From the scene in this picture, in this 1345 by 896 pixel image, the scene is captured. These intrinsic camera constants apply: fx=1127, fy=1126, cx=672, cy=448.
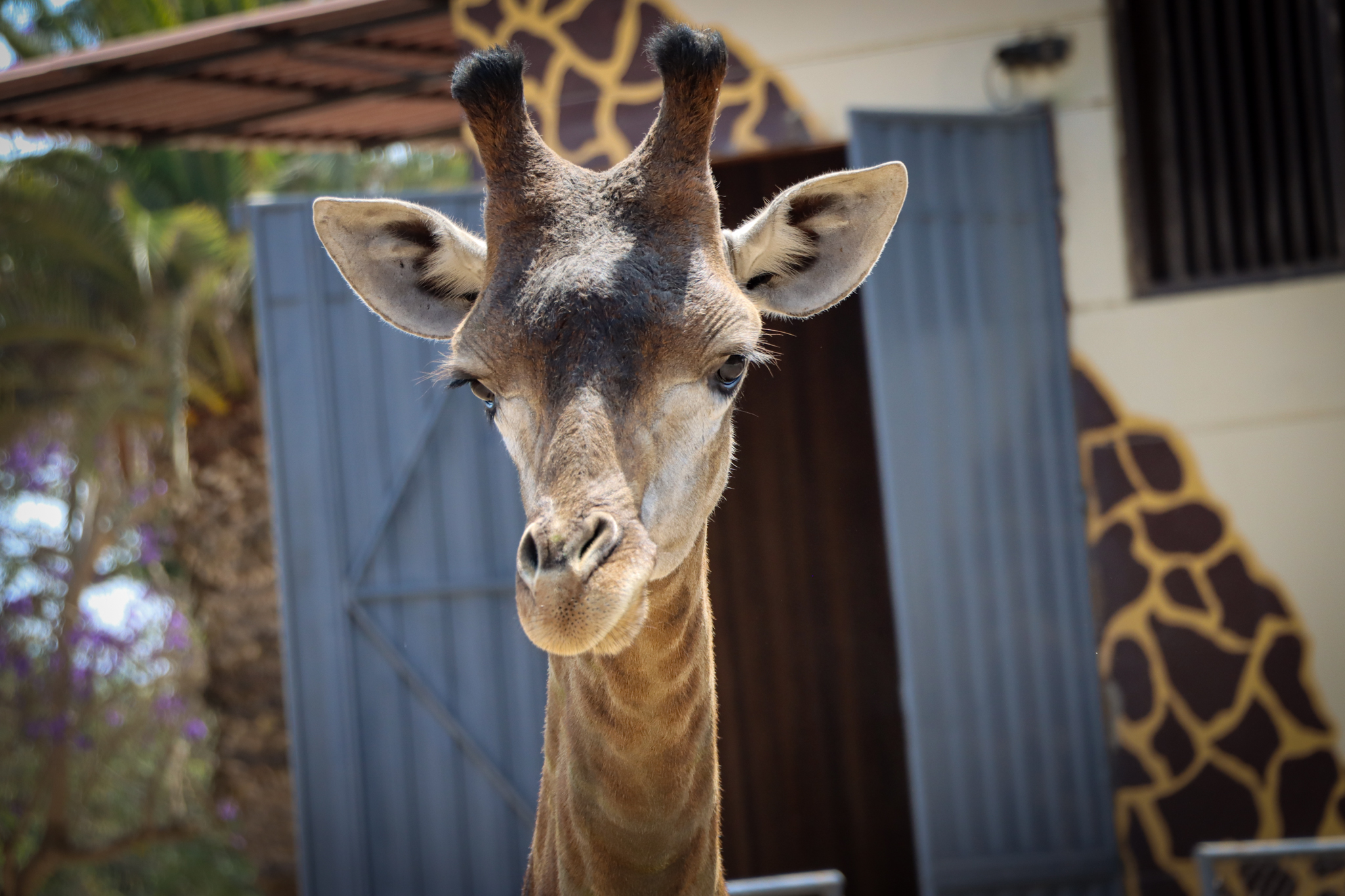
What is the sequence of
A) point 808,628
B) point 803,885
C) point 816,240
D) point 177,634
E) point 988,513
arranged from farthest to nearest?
1. point 177,634
2. point 808,628
3. point 988,513
4. point 803,885
5. point 816,240

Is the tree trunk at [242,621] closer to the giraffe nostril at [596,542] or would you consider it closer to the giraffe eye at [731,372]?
the giraffe eye at [731,372]

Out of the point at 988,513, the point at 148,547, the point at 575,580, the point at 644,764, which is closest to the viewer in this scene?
the point at 575,580

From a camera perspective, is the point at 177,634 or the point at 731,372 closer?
the point at 731,372

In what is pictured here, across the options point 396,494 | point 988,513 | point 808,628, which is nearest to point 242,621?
point 396,494

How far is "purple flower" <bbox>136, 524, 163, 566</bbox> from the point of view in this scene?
435 inches

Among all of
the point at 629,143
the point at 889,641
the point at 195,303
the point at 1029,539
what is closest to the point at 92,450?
the point at 195,303

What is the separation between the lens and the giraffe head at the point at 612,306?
1763 millimetres

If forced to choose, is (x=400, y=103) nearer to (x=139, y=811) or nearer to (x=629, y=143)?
(x=629, y=143)

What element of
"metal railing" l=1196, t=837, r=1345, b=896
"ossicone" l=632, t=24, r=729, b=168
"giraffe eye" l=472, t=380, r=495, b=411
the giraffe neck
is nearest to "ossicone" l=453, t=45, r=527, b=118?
"ossicone" l=632, t=24, r=729, b=168

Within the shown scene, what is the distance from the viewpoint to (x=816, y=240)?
2656 millimetres

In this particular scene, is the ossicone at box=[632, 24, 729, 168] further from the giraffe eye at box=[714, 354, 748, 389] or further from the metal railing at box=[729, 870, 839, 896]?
the metal railing at box=[729, 870, 839, 896]

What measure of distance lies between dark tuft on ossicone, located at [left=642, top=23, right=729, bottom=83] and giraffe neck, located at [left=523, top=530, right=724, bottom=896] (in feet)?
3.22

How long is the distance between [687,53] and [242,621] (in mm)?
8261

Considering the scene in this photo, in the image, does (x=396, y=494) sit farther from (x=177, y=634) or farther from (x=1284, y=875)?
(x=177, y=634)
